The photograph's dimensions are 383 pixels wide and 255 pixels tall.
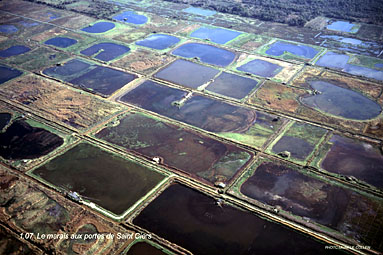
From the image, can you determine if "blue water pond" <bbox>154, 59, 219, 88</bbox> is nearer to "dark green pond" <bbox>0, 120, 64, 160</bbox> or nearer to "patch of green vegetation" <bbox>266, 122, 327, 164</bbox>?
"patch of green vegetation" <bbox>266, 122, 327, 164</bbox>

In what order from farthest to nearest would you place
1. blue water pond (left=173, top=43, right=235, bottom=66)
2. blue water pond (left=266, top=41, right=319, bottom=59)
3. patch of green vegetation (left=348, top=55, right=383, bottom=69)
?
blue water pond (left=266, top=41, right=319, bottom=59) → blue water pond (left=173, top=43, right=235, bottom=66) → patch of green vegetation (left=348, top=55, right=383, bottom=69)

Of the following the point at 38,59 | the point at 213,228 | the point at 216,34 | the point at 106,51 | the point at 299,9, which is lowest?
the point at 213,228

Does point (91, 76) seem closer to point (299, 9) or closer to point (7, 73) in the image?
point (7, 73)

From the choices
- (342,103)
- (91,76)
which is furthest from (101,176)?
(342,103)

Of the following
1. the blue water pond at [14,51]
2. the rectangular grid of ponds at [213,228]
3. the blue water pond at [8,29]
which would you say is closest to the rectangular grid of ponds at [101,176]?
the rectangular grid of ponds at [213,228]

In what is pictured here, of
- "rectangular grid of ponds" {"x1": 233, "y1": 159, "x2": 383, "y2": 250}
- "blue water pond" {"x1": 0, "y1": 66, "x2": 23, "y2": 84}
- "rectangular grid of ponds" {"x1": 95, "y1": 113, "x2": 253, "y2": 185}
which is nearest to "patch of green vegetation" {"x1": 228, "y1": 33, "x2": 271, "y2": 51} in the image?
"rectangular grid of ponds" {"x1": 95, "y1": 113, "x2": 253, "y2": 185}

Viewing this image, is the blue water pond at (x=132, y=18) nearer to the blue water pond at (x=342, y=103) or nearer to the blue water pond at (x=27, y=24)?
the blue water pond at (x=27, y=24)

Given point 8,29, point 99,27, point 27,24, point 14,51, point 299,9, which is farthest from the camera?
point 299,9

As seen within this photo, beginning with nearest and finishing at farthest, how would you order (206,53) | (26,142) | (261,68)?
(26,142)
(261,68)
(206,53)
